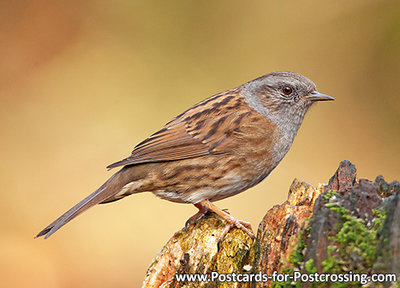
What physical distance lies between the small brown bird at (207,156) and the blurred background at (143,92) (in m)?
2.16

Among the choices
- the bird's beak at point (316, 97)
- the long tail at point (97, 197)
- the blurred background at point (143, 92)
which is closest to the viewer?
the long tail at point (97, 197)

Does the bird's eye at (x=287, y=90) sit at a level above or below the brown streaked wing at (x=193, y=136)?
above

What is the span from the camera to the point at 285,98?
4.62 meters

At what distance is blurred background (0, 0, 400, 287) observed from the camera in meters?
6.40

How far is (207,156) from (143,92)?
3263 millimetres

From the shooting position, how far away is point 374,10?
23.1 feet

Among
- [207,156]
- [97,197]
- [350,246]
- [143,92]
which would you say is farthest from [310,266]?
[143,92]

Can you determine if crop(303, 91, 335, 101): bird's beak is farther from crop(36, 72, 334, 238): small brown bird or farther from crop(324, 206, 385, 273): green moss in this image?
crop(324, 206, 385, 273): green moss

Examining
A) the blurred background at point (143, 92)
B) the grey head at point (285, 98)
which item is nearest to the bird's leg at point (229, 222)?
the grey head at point (285, 98)

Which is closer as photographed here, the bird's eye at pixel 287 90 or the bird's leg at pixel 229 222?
the bird's leg at pixel 229 222

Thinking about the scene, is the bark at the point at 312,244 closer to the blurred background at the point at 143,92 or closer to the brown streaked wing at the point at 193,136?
the brown streaked wing at the point at 193,136

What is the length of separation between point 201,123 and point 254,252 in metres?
1.55

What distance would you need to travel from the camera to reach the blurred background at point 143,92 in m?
6.40

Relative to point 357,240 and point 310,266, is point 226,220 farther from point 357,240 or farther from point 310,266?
point 357,240
